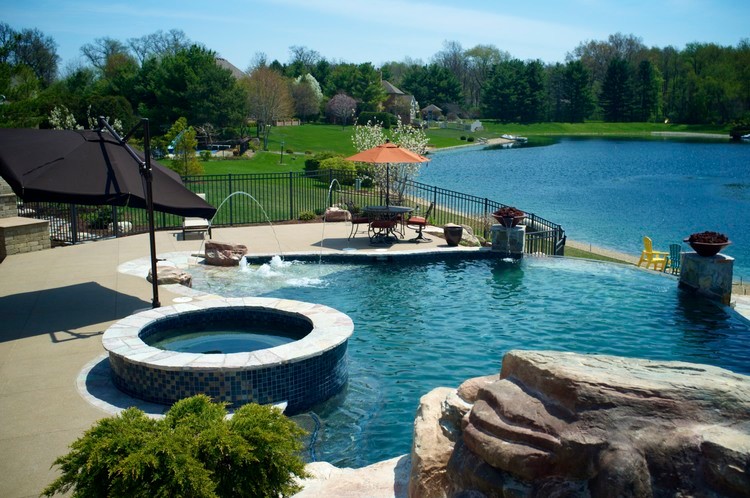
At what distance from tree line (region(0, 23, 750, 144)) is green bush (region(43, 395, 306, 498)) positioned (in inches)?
2052

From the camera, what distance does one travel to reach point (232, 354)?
296 inches

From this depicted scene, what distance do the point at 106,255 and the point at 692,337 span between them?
12.3 metres

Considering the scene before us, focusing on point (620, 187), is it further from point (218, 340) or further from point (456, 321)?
point (218, 340)

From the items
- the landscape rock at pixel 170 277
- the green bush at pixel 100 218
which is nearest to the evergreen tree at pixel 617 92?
the green bush at pixel 100 218

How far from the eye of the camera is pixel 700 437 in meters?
3.71

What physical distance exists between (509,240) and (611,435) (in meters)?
12.4

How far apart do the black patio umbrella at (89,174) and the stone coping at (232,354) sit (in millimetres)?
1112

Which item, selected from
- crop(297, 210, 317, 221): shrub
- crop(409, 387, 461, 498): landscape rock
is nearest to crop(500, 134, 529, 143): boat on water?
crop(297, 210, 317, 221): shrub

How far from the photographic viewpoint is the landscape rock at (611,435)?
145 inches

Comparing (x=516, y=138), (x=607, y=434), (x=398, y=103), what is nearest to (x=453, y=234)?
(x=607, y=434)

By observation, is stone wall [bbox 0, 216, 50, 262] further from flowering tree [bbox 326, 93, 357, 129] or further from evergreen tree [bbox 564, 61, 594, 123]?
evergreen tree [bbox 564, 61, 594, 123]

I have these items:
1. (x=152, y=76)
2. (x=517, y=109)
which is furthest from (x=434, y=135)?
(x=152, y=76)

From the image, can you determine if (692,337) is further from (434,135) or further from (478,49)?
(478,49)

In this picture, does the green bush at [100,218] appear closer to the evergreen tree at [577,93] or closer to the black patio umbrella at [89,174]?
the black patio umbrella at [89,174]
